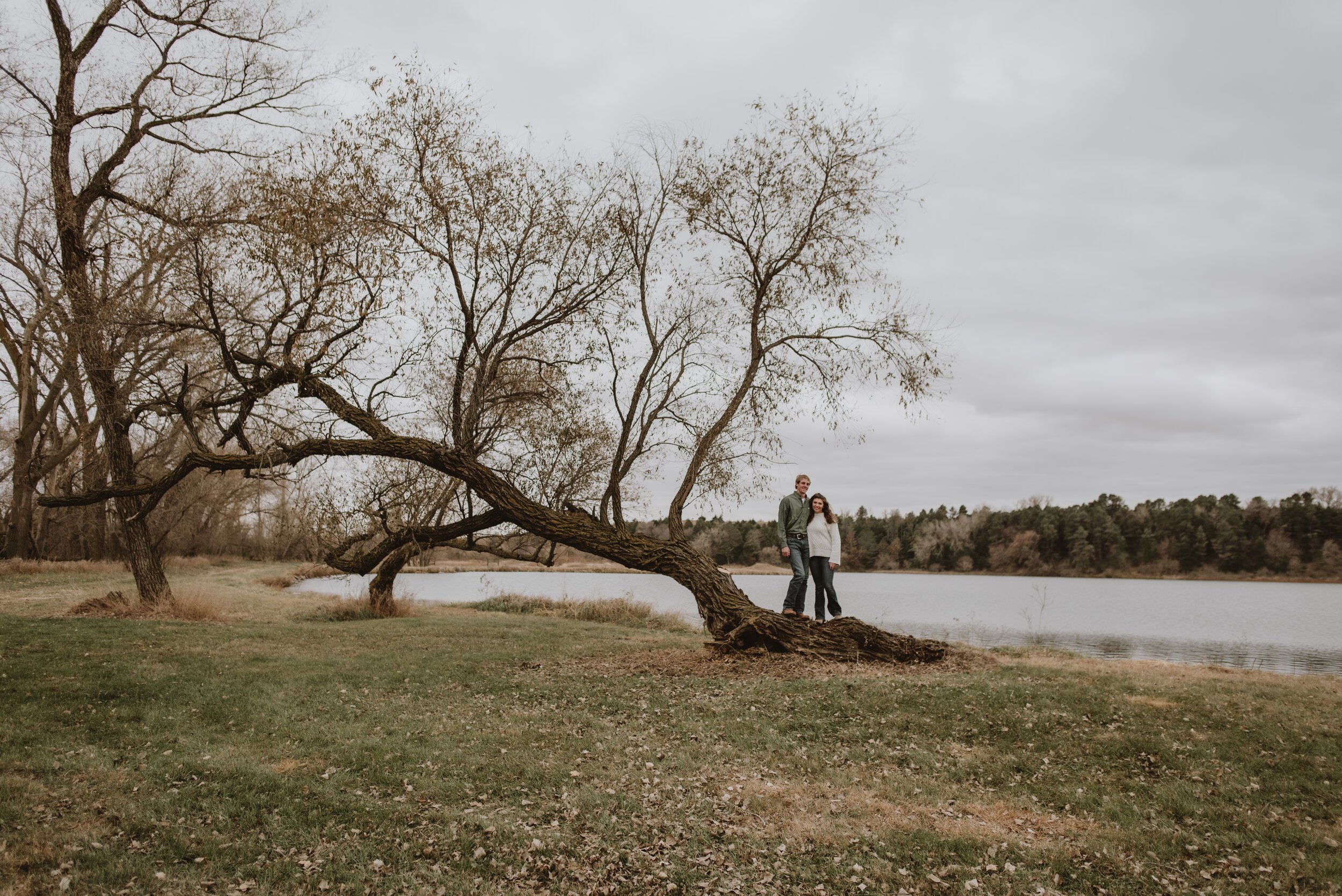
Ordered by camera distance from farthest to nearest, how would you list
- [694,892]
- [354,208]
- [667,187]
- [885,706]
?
[667,187]
[354,208]
[885,706]
[694,892]

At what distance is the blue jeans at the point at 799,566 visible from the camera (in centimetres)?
1286

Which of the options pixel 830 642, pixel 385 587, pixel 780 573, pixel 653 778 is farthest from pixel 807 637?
pixel 780 573

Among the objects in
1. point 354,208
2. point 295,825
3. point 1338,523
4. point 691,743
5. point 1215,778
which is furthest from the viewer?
point 1338,523

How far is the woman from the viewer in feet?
42.5

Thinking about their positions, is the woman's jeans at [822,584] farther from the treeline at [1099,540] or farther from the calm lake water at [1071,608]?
the treeline at [1099,540]

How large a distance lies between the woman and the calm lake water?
33.1 feet

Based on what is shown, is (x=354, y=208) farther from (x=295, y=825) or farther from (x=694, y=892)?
(x=694, y=892)

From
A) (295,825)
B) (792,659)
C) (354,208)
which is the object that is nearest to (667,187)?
(354,208)

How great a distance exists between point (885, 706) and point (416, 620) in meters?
12.9

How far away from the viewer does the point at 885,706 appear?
9.18 m

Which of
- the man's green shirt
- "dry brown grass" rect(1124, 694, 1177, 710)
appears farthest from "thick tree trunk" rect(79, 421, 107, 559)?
"dry brown grass" rect(1124, 694, 1177, 710)

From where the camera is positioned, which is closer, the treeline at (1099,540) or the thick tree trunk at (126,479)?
the thick tree trunk at (126,479)

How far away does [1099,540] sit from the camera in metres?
78.9

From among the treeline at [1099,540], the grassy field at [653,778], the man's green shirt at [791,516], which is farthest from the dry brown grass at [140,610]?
the treeline at [1099,540]
